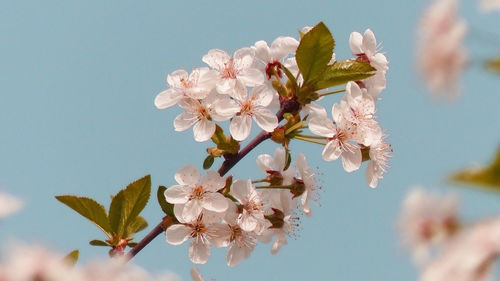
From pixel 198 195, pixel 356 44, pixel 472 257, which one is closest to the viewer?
pixel 472 257

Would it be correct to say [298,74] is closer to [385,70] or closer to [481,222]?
[385,70]

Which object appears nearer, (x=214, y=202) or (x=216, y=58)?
(x=214, y=202)

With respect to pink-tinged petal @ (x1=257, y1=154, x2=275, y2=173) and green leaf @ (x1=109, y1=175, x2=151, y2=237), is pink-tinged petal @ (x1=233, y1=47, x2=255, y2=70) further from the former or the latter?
green leaf @ (x1=109, y1=175, x2=151, y2=237)

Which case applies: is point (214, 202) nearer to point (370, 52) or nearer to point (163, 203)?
point (163, 203)

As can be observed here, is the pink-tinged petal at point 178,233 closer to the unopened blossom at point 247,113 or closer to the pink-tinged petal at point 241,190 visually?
the pink-tinged petal at point 241,190

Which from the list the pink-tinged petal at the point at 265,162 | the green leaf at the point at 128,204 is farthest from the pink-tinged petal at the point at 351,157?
the green leaf at the point at 128,204

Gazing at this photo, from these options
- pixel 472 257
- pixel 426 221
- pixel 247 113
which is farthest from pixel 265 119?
pixel 472 257
